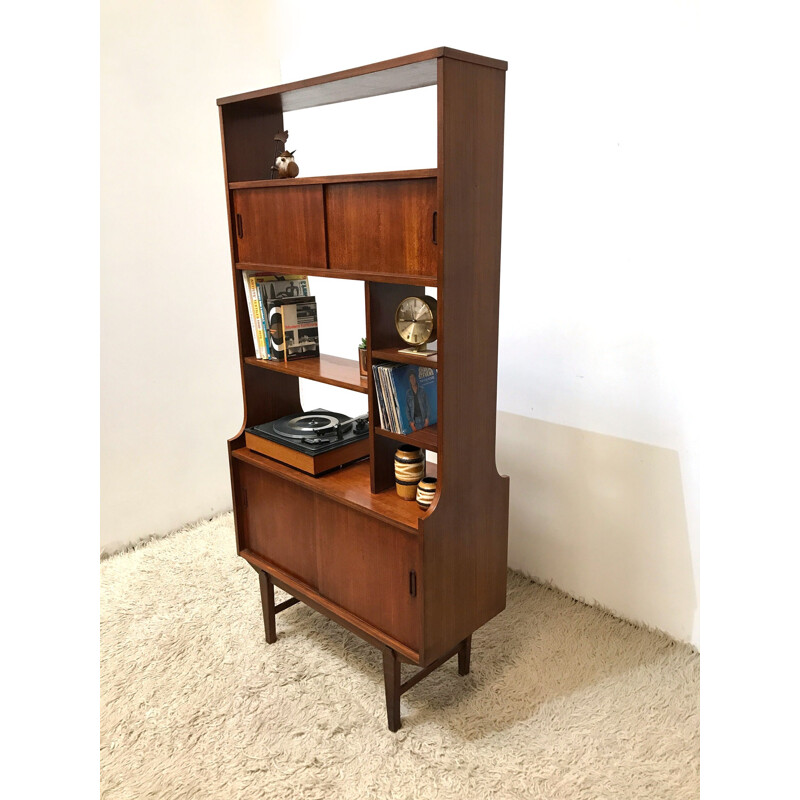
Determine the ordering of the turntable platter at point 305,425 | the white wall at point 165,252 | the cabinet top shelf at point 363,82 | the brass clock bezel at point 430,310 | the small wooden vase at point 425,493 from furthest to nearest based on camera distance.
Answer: the white wall at point 165,252
the turntable platter at point 305,425
the small wooden vase at point 425,493
the brass clock bezel at point 430,310
the cabinet top shelf at point 363,82

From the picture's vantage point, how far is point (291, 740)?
210 cm

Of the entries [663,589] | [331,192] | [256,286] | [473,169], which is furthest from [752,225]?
[663,589]

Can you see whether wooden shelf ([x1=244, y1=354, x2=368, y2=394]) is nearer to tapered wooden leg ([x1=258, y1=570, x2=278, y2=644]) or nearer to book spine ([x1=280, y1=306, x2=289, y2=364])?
book spine ([x1=280, y1=306, x2=289, y2=364])

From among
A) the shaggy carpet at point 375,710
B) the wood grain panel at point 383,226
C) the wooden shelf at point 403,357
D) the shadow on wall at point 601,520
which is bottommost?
the shaggy carpet at point 375,710

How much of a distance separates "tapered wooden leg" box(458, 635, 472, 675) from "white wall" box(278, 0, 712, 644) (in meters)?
0.71

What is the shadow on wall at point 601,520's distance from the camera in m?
2.47

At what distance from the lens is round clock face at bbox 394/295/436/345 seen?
1871 millimetres

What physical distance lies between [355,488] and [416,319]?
1.91 ft

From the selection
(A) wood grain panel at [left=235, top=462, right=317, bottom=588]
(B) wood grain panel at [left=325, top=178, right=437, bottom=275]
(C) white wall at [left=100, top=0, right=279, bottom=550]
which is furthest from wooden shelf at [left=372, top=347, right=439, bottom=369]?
(C) white wall at [left=100, top=0, right=279, bottom=550]

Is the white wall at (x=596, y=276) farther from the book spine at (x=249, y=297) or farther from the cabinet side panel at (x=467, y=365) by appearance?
the book spine at (x=249, y=297)

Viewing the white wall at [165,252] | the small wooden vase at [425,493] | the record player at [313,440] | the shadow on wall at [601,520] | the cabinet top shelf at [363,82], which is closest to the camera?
the cabinet top shelf at [363,82]

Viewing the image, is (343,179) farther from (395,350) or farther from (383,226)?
(395,350)

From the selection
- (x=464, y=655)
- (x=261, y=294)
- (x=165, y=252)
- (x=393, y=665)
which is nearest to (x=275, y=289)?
(x=261, y=294)

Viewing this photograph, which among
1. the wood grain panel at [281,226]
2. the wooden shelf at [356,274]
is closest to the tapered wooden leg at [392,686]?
the wooden shelf at [356,274]
